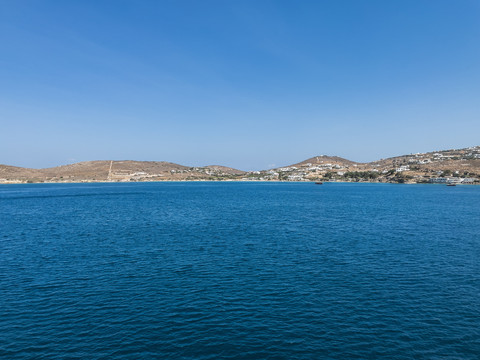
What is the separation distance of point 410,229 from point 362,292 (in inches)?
1739

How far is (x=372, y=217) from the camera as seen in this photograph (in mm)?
86438

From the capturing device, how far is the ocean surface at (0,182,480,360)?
22609mm

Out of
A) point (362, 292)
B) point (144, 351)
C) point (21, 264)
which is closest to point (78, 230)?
point (21, 264)

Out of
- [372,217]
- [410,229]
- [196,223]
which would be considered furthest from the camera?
[372,217]

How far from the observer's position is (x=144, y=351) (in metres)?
21.8

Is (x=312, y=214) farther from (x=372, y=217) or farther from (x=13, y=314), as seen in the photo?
(x=13, y=314)

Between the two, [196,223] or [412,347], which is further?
[196,223]

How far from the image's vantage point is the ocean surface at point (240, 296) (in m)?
22.6

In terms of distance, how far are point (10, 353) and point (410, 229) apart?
73955 mm

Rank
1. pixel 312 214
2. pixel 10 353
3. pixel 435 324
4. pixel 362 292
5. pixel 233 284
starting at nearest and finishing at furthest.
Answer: pixel 10 353, pixel 435 324, pixel 362 292, pixel 233 284, pixel 312 214

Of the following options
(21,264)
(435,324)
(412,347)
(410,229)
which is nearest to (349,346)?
(412,347)

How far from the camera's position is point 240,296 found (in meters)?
31.5

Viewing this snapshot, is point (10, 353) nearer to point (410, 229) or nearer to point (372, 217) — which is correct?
point (410, 229)

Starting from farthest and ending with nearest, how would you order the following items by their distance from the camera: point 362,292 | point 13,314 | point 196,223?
point 196,223 < point 362,292 < point 13,314
